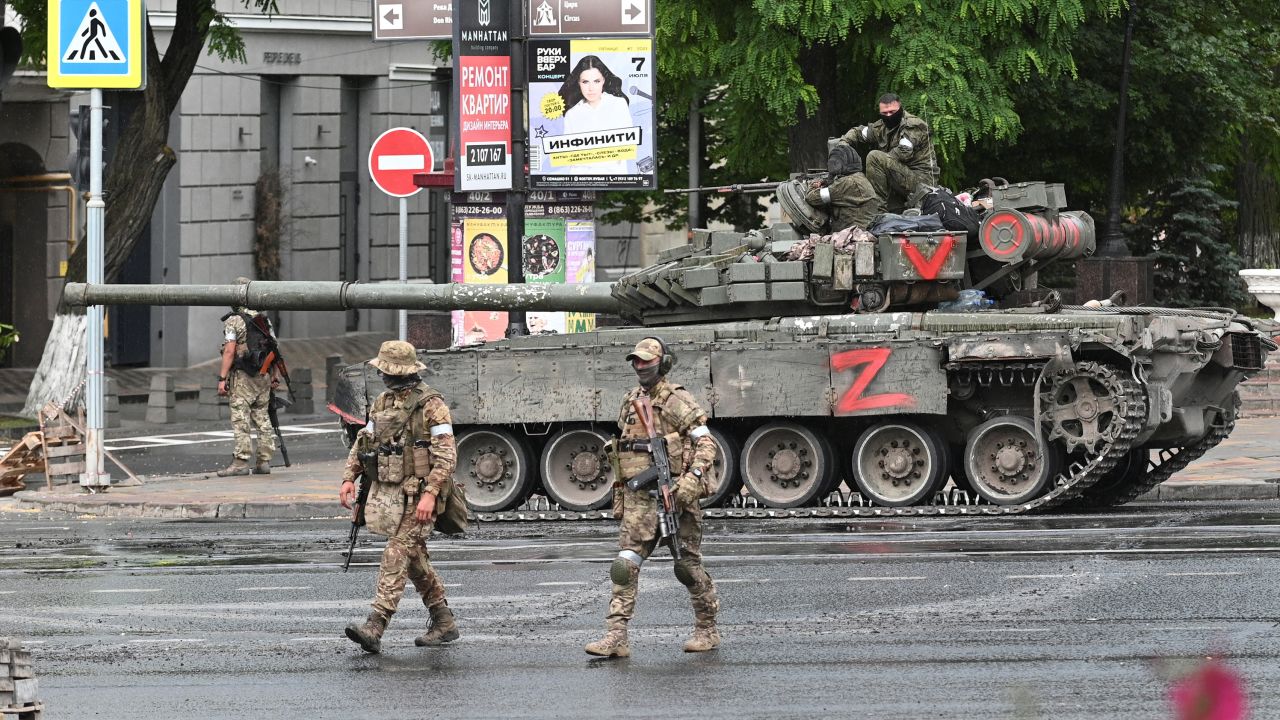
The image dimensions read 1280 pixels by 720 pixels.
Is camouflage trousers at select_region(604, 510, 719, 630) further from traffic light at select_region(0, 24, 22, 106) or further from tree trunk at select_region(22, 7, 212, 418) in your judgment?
tree trunk at select_region(22, 7, 212, 418)

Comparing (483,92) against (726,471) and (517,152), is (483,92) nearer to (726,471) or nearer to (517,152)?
(517,152)

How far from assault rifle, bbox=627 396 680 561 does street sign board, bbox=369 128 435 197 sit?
11457 mm

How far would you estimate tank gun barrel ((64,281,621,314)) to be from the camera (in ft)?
58.6

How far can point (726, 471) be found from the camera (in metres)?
16.7

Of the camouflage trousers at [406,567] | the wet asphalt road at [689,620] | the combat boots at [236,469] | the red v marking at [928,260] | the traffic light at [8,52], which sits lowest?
the wet asphalt road at [689,620]

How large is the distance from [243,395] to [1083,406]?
28.0 ft

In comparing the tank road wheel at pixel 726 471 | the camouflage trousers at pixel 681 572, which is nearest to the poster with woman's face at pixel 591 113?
the tank road wheel at pixel 726 471

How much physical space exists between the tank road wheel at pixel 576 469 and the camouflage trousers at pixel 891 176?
3203 millimetres

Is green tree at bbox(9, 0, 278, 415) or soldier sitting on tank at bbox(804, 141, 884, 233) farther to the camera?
green tree at bbox(9, 0, 278, 415)

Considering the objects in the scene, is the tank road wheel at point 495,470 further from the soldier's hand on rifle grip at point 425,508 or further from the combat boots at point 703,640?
the combat boots at point 703,640

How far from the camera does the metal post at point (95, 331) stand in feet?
60.7

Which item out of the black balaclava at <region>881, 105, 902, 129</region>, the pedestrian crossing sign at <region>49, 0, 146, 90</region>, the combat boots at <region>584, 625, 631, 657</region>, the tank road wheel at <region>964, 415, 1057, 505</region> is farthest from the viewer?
the pedestrian crossing sign at <region>49, 0, 146, 90</region>

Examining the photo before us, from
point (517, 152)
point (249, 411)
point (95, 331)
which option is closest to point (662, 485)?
point (95, 331)

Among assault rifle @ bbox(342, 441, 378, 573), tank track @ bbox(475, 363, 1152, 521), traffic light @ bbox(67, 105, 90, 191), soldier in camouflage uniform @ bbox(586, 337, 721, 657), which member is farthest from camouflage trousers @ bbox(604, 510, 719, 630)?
traffic light @ bbox(67, 105, 90, 191)
